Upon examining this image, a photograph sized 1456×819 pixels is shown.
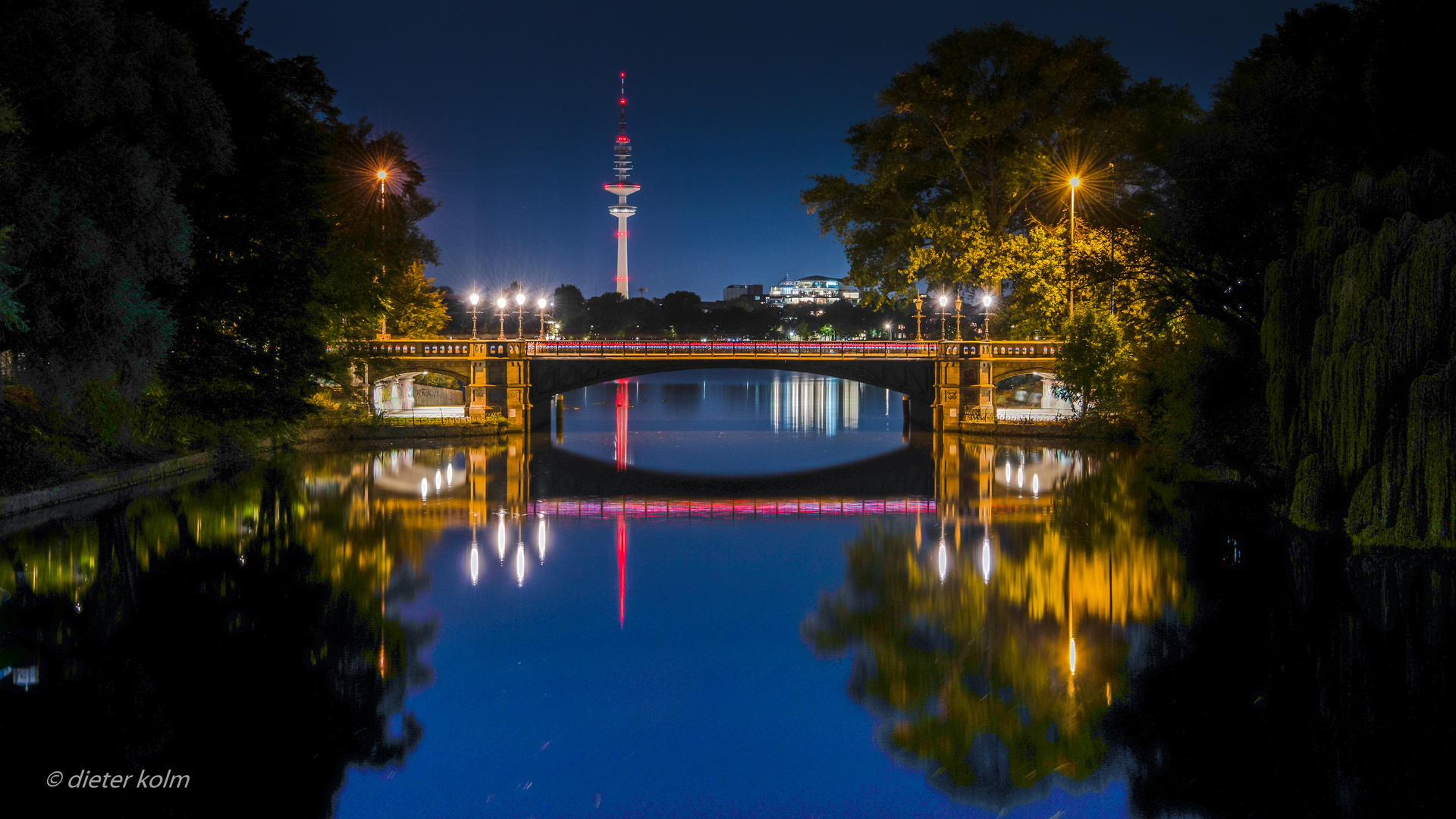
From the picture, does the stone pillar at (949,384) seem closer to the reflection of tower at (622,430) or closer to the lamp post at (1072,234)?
the lamp post at (1072,234)

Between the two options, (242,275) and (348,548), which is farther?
(242,275)

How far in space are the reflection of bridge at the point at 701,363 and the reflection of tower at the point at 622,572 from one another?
2614 centimetres

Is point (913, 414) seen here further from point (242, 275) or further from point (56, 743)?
point (56, 743)

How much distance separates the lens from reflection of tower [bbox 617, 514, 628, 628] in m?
18.1

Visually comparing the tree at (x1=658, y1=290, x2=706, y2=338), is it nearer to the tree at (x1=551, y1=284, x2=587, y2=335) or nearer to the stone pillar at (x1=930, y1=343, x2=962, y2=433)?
the tree at (x1=551, y1=284, x2=587, y2=335)

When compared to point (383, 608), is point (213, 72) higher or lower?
higher

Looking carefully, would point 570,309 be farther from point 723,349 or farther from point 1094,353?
point 1094,353

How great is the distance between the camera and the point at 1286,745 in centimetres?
1135

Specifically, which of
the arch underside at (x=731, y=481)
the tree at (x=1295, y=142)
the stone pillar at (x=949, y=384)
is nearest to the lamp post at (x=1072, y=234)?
the stone pillar at (x=949, y=384)

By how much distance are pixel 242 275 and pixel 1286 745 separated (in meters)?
31.5

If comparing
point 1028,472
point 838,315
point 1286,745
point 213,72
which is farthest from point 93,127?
point 838,315

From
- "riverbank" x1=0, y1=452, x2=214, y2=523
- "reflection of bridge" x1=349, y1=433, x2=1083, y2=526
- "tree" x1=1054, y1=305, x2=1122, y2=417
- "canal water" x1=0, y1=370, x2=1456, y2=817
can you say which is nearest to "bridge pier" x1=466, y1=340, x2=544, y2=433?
"reflection of bridge" x1=349, y1=433, x2=1083, y2=526

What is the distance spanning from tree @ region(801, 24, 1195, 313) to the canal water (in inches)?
1061

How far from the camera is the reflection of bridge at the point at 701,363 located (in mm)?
53188
